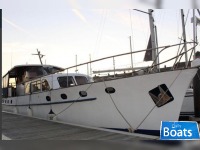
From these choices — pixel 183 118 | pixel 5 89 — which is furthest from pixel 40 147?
pixel 5 89

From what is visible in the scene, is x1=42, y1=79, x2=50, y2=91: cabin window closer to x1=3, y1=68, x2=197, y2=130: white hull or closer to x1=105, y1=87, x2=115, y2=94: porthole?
x1=3, y1=68, x2=197, y2=130: white hull

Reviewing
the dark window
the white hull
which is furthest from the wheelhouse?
the dark window

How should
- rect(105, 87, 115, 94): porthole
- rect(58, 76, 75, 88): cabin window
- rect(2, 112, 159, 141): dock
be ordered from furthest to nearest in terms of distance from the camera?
rect(58, 76, 75, 88): cabin window < rect(105, 87, 115, 94): porthole < rect(2, 112, 159, 141): dock

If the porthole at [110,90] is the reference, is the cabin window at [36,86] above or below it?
above

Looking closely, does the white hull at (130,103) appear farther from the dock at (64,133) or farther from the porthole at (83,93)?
the dock at (64,133)

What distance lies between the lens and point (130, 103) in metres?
8.48

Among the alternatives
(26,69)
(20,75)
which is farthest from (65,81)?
(20,75)

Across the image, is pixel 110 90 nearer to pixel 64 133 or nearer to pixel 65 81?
pixel 64 133

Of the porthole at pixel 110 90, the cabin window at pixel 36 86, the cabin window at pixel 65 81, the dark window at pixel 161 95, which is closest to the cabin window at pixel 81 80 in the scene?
the cabin window at pixel 65 81

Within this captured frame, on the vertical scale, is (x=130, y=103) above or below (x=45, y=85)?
below

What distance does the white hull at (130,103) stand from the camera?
8.12m

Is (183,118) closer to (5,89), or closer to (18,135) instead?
(18,135)

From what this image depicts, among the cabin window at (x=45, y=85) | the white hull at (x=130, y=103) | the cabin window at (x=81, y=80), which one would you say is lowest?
the white hull at (x=130, y=103)

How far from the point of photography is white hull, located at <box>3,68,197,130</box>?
8.12m
